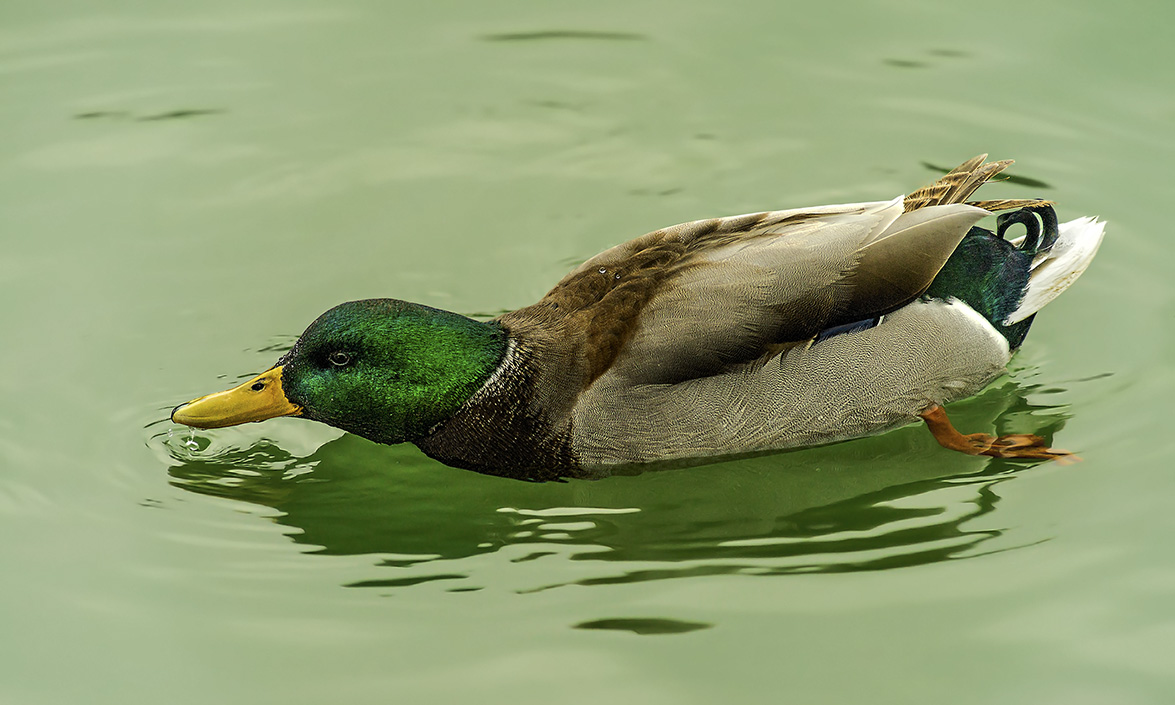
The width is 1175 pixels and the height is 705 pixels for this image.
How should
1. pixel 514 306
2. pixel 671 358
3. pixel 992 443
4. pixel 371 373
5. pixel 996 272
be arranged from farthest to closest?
pixel 514 306 → pixel 996 272 → pixel 992 443 → pixel 371 373 → pixel 671 358

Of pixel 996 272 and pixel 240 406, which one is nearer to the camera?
pixel 240 406

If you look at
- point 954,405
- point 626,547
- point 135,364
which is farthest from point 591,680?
point 135,364

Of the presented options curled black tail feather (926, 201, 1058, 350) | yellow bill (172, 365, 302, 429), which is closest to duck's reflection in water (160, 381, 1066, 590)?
yellow bill (172, 365, 302, 429)

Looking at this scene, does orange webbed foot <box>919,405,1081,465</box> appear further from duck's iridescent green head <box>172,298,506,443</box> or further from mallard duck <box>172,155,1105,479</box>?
duck's iridescent green head <box>172,298,506,443</box>

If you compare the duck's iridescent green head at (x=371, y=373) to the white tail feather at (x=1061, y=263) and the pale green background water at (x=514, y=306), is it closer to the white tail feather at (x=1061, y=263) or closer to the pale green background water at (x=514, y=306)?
the pale green background water at (x=514, y=306)

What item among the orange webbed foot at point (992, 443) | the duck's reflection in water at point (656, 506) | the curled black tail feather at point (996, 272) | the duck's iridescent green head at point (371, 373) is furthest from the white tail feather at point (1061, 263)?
the duck's iridescent green head at point (371, 373)

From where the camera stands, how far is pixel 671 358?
5.54 meters

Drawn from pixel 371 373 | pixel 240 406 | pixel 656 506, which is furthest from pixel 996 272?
pixel 240 406

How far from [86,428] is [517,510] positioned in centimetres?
→ 200

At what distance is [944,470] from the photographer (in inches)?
230

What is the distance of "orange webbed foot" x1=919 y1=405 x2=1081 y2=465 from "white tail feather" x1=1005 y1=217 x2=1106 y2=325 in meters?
0.57

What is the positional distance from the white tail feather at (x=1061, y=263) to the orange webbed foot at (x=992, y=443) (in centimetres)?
57

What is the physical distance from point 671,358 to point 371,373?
4.03 feet

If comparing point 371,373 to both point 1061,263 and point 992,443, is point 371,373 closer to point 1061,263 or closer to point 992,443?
point 992,443
